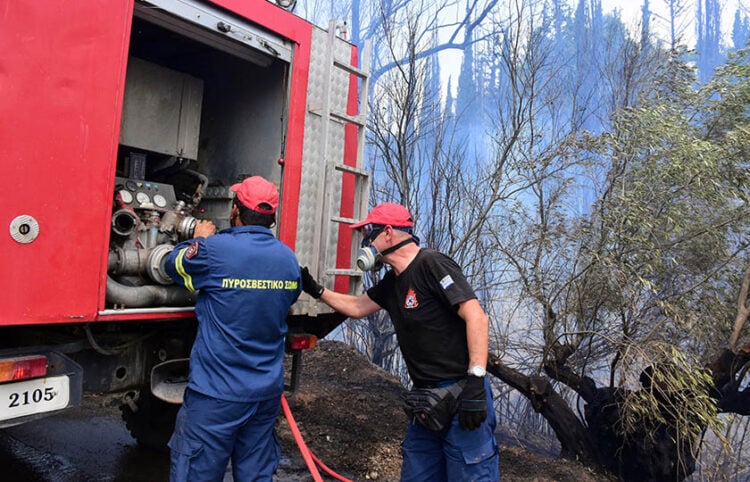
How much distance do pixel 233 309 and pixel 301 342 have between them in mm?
1272

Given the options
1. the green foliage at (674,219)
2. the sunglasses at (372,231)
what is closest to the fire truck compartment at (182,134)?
the sunglasses at (372,231)

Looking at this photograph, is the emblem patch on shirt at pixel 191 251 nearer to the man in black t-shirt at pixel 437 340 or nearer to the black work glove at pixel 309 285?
the black work glove at pixel 309 285

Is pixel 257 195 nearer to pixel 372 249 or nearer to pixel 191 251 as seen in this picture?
pixel 191 251

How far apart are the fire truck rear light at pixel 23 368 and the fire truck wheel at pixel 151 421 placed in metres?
1.66

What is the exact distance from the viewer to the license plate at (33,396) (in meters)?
2.43

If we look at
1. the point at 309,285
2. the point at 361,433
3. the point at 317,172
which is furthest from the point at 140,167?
the point at 361,433

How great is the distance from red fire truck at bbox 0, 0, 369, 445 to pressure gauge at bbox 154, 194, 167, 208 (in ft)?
0.21

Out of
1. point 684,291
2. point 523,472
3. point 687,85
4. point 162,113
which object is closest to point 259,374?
point 162,113

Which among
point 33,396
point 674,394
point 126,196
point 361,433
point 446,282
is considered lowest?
point 361,433

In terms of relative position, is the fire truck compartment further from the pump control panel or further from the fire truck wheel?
Result: the fire truck wheel

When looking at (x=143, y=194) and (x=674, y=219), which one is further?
(x=674, y=219)

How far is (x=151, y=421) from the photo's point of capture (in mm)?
4320

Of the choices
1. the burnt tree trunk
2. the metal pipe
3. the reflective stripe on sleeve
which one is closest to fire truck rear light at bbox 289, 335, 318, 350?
the metal pipe

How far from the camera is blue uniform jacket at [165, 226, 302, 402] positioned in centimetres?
271
